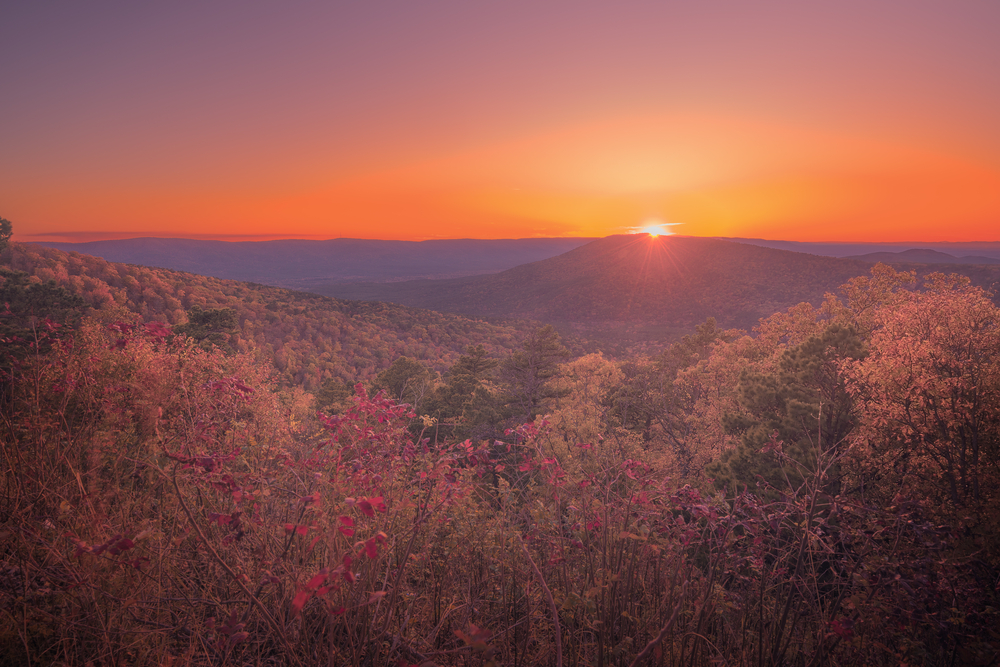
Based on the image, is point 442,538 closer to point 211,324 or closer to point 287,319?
point 211,324

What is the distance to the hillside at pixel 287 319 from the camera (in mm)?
51094

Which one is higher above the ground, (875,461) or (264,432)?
(264,432)

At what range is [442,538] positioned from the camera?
5938mm

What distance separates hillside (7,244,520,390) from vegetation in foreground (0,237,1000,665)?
37876 millimetres

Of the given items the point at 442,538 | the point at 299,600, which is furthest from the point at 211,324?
the point at 299,600

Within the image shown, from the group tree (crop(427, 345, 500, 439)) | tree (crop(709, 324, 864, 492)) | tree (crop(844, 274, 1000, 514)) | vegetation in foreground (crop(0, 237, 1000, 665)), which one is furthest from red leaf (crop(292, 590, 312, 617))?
tree (crop(427, 345, 500, 439))

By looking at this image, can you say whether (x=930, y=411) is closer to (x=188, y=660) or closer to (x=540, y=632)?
(x=540, y=632)

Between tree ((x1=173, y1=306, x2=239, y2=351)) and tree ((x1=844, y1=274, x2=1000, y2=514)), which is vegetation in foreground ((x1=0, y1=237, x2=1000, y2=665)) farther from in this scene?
tree ((x1=173, y1=306, x2=239, y2=351))

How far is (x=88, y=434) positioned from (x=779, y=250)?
222 metres

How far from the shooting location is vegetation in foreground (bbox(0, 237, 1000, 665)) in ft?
9.64

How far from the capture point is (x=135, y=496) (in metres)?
5.09

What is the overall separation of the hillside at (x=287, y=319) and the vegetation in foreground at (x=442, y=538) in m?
37.9

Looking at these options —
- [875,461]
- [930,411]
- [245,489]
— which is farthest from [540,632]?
[930,411]

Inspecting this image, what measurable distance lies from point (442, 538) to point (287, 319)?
246ft
